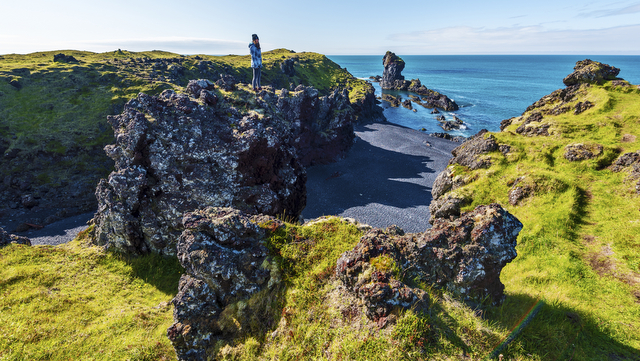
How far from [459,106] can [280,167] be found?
115317mm

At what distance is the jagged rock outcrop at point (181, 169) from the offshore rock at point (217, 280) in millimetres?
7500

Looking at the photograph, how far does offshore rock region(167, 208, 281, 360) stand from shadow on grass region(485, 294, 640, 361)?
758 centimetres

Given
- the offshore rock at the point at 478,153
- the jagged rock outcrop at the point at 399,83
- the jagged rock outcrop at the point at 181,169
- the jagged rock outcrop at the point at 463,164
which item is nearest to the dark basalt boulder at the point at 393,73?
the jagged rock outcrop at the point at 399,83

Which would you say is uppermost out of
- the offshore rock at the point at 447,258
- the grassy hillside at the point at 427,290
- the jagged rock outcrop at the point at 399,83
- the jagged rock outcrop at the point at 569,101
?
the jagged rock outcrop at the point at 399,83

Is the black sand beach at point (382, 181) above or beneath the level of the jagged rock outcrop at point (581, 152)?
beneath

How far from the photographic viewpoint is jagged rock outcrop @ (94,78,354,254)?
16.8m

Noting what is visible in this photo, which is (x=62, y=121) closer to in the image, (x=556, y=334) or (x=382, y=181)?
(x=382, y=181)

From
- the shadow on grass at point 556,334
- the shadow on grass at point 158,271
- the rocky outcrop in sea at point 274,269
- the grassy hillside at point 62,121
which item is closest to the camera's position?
the shadow on grass at point 556,334

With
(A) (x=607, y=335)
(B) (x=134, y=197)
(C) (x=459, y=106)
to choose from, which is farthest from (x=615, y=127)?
(C) (x=459, y=106)

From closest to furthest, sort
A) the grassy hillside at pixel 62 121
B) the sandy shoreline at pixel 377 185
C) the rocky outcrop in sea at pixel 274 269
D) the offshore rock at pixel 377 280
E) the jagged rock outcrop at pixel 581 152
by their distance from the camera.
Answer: the offshore rock at pixel 377 280
the rocky outcrop in sea at pixel 274 269
the jagged rock outcrop at pixel 581 152
the sandy shoreline at pixel 377 185
the grassy hillside at pixel 62 121

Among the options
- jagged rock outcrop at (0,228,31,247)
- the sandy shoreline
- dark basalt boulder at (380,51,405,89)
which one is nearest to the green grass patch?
jagged rock outcrop at (0,228,31,247)

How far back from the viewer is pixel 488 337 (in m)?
7.63

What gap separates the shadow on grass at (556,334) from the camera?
7.77 meters

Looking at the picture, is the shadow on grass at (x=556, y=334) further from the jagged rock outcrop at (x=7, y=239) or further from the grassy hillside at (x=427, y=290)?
the jagged rock outcrop at (x=7, y=239)
